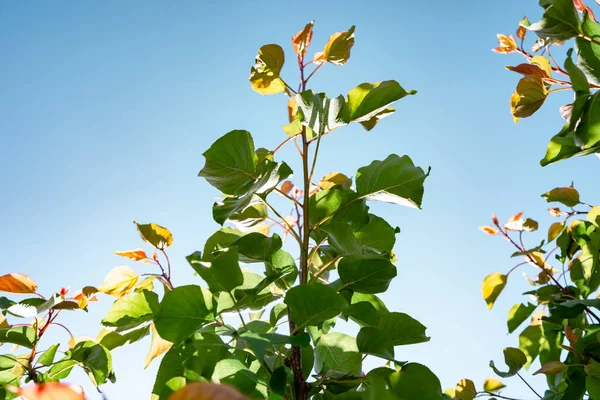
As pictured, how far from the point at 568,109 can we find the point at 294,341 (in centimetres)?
104

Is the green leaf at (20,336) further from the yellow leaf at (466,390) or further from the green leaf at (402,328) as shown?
the yellow leaf at (466,390)

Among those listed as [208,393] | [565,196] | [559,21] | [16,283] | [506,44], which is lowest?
[208,393]

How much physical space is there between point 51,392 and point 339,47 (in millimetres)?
1093

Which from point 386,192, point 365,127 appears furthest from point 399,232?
point 365,127

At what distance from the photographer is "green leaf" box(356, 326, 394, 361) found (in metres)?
0.81

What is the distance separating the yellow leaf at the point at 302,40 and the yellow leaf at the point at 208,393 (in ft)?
3.49

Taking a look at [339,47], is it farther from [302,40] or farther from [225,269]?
[225,269]

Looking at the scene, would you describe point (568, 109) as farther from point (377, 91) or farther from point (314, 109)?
point (314, 109)

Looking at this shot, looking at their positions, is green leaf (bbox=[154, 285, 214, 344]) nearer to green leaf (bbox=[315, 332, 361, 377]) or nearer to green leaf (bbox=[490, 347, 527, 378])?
green leaf (bbox=[315, 332, 361, 377])

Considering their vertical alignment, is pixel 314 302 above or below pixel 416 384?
above

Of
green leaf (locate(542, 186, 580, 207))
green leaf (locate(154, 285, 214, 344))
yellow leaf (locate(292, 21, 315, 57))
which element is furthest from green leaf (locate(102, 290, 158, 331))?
green leaf (locate(542, 186, 580, 207))

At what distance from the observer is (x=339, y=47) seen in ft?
3.90

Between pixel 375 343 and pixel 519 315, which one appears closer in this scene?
pixel 375 343

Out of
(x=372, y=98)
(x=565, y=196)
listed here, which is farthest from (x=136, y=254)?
(x=565, y=196)
